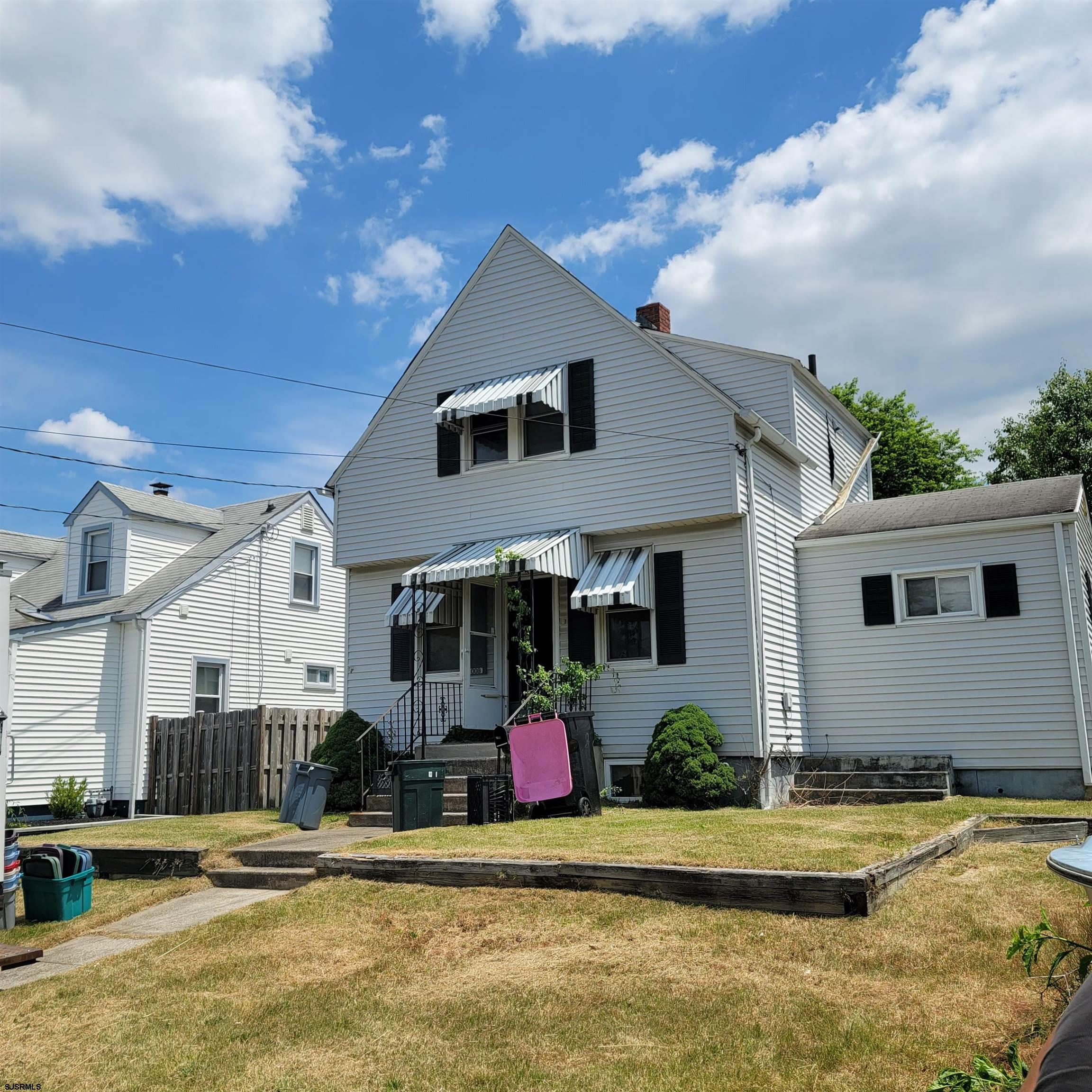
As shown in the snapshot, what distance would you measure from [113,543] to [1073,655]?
19.0 meters

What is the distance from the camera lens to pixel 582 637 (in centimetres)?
1590

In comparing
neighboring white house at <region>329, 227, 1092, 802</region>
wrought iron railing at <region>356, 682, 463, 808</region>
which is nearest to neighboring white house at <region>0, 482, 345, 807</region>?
neighboring white house at <region>329, 227, 1092, 802</region>

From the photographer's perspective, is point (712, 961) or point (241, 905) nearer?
point (712, 961)

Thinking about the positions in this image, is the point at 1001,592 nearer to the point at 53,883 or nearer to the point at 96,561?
the point at 53,883

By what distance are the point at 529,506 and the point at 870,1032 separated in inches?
475

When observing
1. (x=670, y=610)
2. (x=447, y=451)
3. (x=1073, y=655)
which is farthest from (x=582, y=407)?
(x=1073, y=655)

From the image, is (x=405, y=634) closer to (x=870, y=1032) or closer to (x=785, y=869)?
(x=785, y=869)

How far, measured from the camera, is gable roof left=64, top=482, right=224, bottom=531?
23172mm

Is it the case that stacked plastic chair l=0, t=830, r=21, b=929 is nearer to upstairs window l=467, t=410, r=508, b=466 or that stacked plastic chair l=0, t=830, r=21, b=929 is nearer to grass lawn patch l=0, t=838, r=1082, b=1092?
grass lawn patch l=0, t=838, r=1082, b=1092

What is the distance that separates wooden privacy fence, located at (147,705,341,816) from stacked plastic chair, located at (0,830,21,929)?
6921mm

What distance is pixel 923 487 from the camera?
34094 mm

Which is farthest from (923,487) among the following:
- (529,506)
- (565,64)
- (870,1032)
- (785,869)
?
(870,1032)

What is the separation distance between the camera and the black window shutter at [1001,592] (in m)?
15.0

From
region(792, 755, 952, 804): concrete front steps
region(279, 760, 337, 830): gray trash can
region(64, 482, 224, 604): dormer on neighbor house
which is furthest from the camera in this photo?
region(64, 482, 224, 604): dormer on neighbor house
